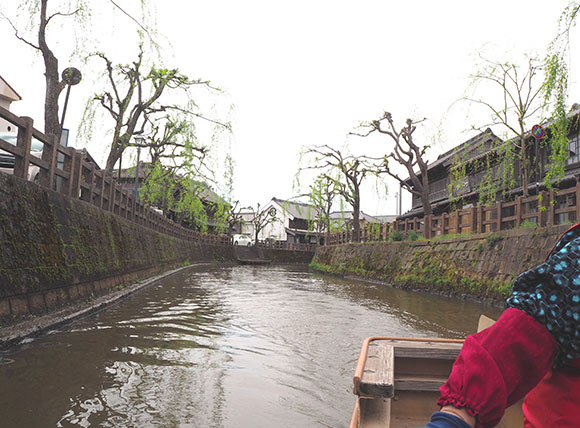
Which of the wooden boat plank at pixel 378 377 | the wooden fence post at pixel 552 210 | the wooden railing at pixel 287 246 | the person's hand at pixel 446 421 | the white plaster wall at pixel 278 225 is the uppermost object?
the white plaster wall at pixel 278 225

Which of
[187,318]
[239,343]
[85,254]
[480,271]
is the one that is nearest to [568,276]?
[239,343]

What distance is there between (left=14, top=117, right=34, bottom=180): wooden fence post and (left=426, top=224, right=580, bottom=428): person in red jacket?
271 inches

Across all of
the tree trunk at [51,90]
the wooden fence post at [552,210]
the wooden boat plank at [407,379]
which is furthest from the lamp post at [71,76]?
the wooden fence post at [552,210]

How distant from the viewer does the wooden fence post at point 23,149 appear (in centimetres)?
623

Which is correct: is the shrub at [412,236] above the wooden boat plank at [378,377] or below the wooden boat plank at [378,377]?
above

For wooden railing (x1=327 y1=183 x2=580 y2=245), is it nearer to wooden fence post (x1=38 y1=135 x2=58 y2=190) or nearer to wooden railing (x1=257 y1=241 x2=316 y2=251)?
wooden fence post (x1=38 y1=135 x2=58 y2=190)

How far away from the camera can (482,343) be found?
97cm

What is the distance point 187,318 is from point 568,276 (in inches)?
288

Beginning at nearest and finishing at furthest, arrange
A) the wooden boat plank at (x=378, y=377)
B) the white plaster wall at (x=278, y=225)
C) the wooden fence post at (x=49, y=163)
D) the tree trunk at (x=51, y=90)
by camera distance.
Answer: the wooden boat plank at (x=378, y=377) → the wooden fence post at (x=49, y=163) → the tree trunk at (x=51, y=90) → the white plaster wall at (x=278, y=225)

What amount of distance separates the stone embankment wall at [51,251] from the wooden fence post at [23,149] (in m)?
0.24

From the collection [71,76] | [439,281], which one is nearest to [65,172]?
[71,76]

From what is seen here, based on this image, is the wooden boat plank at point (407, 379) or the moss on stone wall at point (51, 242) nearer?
the wooden boat plank at point (407, 379)

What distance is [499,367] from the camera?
942 millimetres

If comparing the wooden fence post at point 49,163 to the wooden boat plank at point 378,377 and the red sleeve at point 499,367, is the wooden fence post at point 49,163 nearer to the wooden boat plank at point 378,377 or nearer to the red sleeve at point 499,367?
the wooden boat plank at point 378,377
